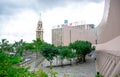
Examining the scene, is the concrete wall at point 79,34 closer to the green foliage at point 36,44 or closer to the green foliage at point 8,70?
the green foliage at point 36,44

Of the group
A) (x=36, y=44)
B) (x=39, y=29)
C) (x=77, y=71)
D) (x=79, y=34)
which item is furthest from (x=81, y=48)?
(x=39, y=29)

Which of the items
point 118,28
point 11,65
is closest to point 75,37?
point 118,28

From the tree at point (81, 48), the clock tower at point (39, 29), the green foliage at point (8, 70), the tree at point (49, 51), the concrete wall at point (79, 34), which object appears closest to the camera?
the green foliage at point (8, 70)

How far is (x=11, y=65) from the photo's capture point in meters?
6.06

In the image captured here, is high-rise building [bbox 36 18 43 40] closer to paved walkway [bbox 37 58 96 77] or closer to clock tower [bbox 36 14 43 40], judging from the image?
clock tower [bbox 36 14 43 40]

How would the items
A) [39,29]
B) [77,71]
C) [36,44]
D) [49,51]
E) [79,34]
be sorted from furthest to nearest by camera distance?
1. [39,29]
2. [79,34]
3. [36,44]
4. [49,51]
5. [77,71]

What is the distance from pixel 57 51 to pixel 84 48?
452 cm

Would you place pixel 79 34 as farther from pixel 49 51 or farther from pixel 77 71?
pixel 77 71

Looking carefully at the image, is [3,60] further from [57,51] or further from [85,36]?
[85,36]

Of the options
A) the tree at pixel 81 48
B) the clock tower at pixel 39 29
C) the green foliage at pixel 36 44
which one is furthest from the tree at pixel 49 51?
the clock tower at pixel 39 29

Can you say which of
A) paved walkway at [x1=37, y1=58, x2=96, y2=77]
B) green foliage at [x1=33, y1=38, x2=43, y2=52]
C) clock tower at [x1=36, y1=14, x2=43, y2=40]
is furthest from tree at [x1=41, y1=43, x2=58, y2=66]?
clock tower at [x1=36, y1=14, x2=43, y2=40]

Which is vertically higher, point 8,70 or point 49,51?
point 8,70

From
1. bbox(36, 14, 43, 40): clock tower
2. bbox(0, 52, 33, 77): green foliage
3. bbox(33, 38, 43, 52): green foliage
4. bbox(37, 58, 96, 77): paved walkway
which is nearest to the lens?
bbox(0, 52, 33, 77): green foliage

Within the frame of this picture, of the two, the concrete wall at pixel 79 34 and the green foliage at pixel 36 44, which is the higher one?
the concrete wall at pixel 79 34
